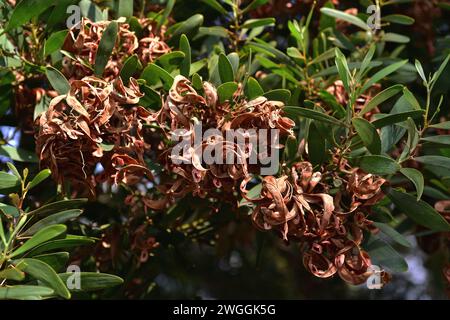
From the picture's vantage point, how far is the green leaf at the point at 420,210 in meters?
1.37

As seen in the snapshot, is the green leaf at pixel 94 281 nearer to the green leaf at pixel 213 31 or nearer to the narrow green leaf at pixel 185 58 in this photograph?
the narrow green leaf at pixel 185 58

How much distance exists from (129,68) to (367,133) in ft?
1.52

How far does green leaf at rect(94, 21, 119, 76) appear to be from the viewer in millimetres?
1353

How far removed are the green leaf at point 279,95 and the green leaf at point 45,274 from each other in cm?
51

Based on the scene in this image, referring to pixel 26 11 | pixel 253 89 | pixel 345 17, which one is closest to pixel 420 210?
pixel 253 89

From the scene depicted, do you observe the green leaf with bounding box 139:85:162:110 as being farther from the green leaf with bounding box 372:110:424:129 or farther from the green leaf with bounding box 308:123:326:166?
the green leaf with bounding box 372:110:424:129

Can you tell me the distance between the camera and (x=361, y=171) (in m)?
1.37

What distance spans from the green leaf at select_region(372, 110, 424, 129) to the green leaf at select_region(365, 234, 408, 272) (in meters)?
0.24

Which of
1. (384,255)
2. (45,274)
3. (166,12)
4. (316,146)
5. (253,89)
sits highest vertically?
(166,12)

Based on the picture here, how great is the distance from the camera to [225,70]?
136cm

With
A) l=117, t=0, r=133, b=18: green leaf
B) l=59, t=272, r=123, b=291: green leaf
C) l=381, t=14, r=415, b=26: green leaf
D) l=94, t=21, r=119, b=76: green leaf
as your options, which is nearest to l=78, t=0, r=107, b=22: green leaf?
l=117, t=0, r=133, b=18: green leaf

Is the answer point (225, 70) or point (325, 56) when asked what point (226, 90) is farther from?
point (325, 56)

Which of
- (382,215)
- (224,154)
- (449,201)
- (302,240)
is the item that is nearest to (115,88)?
(224,154)
